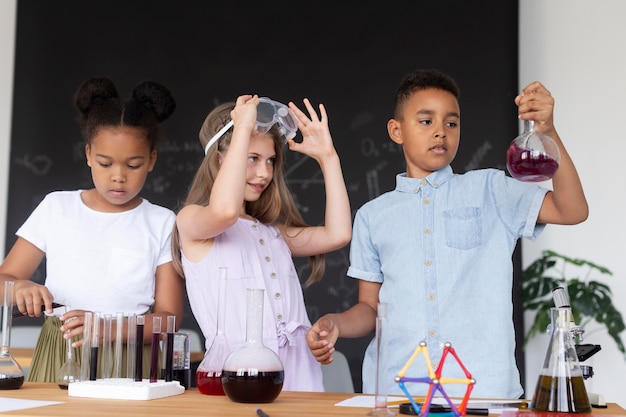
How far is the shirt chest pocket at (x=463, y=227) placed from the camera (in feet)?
7.24

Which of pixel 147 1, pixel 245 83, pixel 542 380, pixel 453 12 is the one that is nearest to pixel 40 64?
pixel 147 1

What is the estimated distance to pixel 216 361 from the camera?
1689 mm

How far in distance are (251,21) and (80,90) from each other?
228 centimetres

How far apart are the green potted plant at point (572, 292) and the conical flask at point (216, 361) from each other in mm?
2584

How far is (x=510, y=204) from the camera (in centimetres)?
222

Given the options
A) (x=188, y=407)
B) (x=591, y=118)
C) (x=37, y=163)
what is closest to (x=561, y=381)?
(x=188, y=407)

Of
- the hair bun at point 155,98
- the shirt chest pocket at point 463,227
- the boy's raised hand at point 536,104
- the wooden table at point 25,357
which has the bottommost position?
the wooden table at point 25,357

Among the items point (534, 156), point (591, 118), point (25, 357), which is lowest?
point (25, 357)

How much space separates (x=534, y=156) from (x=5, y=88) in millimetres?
3838

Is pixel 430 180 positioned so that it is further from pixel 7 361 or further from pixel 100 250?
pixel 7 361

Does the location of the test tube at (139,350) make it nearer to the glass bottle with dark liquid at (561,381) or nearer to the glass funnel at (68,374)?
the glass funnel at (68,374)

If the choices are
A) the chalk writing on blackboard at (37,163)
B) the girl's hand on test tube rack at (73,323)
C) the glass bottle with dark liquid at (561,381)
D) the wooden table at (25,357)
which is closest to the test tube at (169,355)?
the girl's hand on test tube rack at (73,323)

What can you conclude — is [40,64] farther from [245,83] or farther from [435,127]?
[435,127]

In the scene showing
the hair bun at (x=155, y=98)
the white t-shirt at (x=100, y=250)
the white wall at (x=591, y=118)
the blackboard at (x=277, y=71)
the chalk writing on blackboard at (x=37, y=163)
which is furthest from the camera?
the chalk writing on blackboard at (x=37, y=163)
